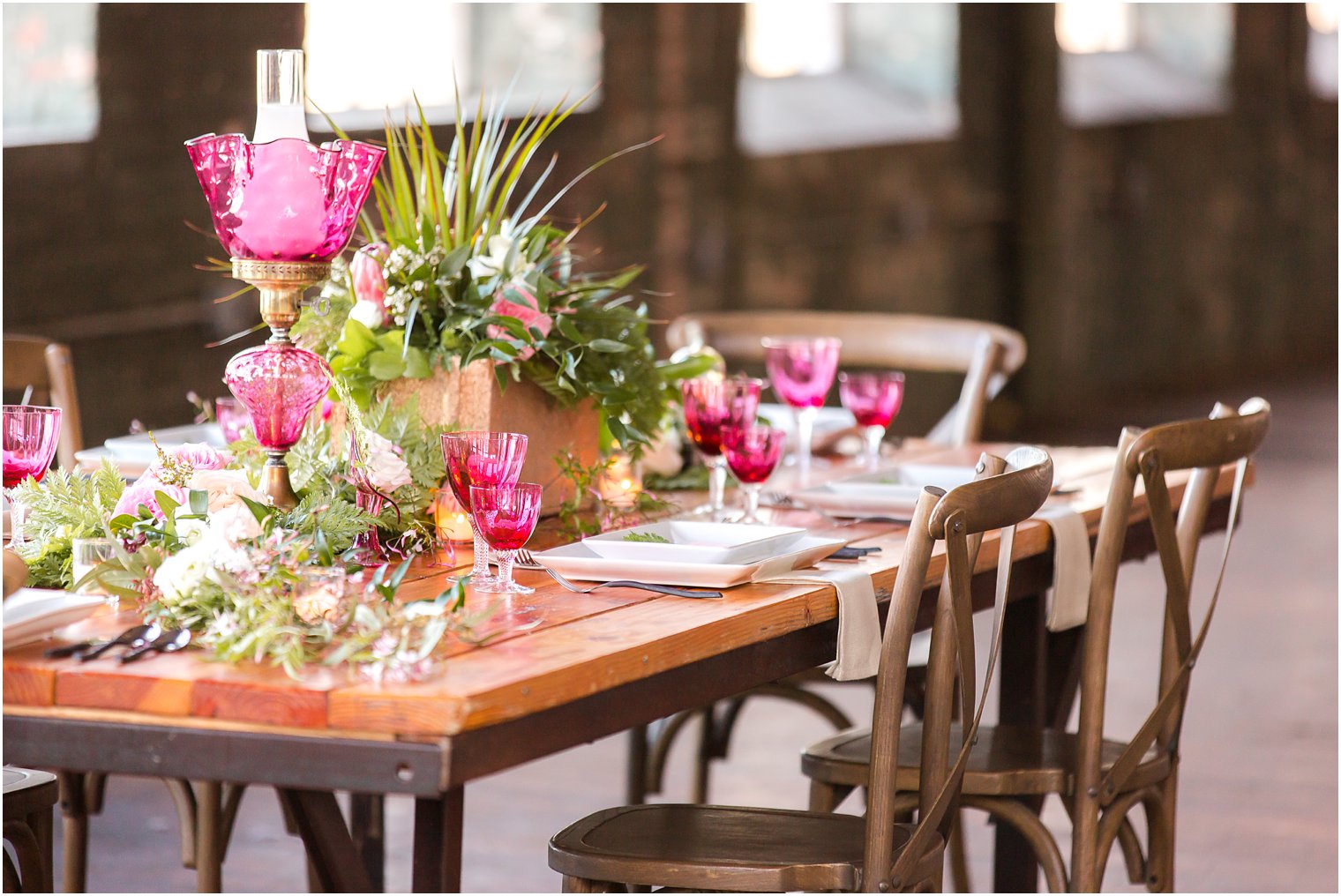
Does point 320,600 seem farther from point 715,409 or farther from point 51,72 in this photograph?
point 51,72

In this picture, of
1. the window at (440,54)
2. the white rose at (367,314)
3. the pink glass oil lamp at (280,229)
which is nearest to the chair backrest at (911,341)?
the window at (440,54)

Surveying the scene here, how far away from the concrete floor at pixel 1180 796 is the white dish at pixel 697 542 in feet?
4.40

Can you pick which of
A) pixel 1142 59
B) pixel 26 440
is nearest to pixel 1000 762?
pixel 26 440

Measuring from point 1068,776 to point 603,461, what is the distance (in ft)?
2.48

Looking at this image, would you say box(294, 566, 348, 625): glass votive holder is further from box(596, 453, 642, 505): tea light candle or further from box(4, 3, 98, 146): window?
box(4, 3, 98, 146): window

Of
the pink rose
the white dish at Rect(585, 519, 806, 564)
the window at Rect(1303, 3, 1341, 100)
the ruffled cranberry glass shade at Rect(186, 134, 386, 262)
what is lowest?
the white dish at Rect(585, 519, 806, 564)

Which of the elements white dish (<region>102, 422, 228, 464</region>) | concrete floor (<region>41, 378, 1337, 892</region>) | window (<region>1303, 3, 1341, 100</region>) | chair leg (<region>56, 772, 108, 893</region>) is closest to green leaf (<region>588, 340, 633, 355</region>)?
white dish (<region>102, 422, 228, 464</region>)

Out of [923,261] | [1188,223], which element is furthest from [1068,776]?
[1188,223]

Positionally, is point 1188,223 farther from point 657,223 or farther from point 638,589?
point 638,589

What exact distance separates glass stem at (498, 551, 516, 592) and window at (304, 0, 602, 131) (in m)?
3.00

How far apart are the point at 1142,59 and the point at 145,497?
1026cm

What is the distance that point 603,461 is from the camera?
2498 millimetres

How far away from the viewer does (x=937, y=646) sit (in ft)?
6.60

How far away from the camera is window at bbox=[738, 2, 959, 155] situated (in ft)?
24.8
